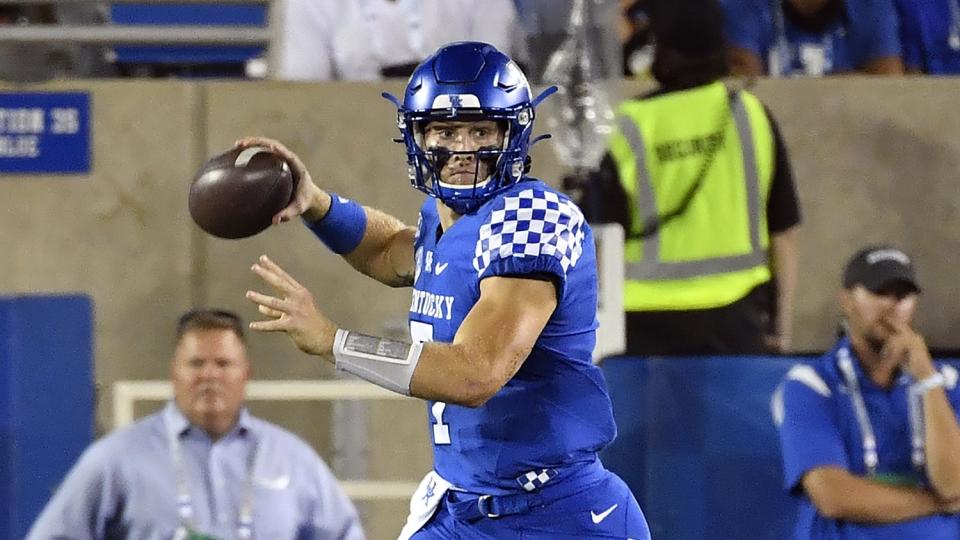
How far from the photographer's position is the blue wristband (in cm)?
423

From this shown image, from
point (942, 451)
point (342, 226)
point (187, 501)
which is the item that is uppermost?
point (342, 226)

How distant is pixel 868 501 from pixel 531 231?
7.98ft

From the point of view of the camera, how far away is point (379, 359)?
333 cm

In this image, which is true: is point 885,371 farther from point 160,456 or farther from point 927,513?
point 160,456

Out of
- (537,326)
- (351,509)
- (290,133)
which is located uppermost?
(290,133)

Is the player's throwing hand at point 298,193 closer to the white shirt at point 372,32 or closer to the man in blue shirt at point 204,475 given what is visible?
the man in blue shirt at point 204,475

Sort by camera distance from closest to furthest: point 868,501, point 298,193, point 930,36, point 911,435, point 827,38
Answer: point 298,193, point 868,501, point 911,435, point 827,38, point 930,36

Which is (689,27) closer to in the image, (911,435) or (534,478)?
(911,435)

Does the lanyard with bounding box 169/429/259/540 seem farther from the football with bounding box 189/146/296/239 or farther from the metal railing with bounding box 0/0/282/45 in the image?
the football with bounding box 189/146/296/239

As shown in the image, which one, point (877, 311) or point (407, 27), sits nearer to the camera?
point (877, 311)

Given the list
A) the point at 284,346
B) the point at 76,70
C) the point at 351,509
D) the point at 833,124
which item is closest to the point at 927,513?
the point at 833,124

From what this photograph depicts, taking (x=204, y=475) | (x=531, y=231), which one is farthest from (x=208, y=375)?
(x=531, y=231)

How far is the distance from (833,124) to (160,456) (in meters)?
2.57

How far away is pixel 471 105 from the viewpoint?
3.60 meters
